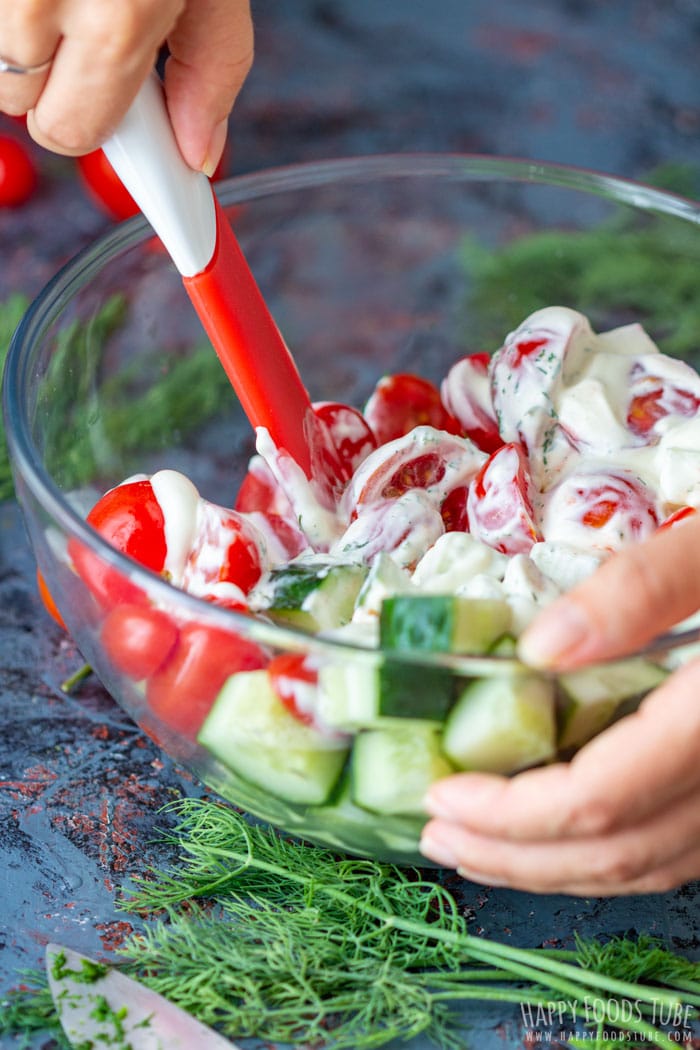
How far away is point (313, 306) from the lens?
6.64 ft

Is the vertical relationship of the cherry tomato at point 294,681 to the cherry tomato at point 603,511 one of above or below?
above

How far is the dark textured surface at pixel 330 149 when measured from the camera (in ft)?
4.20

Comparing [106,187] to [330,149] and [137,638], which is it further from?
[137,638]

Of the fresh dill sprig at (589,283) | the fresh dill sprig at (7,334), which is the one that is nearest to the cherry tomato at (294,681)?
the fresh dill sprig at (7,334)

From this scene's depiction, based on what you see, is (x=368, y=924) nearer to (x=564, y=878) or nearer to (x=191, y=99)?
(x=564, y=878)

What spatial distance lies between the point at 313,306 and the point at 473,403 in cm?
45

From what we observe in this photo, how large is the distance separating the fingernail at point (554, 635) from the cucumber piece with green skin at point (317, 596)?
288mm

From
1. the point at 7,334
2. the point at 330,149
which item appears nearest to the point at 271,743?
the point at 7,334

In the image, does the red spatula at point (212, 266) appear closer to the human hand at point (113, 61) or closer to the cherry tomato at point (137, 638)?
the human hand at point (113, 61)

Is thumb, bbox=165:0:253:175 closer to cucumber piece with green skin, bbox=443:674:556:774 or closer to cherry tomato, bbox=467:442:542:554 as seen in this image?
cherry tomato, bbox=467:442:542:554

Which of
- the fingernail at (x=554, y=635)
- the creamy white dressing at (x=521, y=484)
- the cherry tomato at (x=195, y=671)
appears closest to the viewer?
the fingernail at (x=554, y=635)

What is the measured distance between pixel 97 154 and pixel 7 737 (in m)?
1.36

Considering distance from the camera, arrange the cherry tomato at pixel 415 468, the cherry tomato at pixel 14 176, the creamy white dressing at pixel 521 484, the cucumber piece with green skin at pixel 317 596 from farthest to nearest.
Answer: the cherry tomato at pixel 14 176
the cherry tomato at pixel 415 468
the creamy white dressing at pixel 521 484
the cucumber piece with green skin at pixel 317 596

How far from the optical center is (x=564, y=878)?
1.05m
